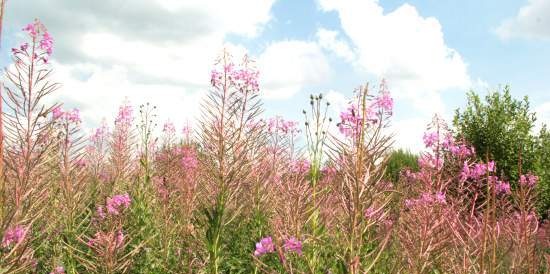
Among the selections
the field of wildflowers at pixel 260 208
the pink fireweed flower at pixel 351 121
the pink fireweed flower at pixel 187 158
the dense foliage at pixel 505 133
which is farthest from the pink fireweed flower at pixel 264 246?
the dense foliage at pixel 505 133

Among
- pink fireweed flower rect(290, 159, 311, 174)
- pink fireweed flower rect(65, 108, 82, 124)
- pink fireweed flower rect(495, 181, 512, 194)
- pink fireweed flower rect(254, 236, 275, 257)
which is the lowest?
pink fireweed flower rect(254, 236, 275, 257)

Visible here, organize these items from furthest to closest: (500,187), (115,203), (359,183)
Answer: (500,187) < (115,203) < (359,183)

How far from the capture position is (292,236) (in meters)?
2.96

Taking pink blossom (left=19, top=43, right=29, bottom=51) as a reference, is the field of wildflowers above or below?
below

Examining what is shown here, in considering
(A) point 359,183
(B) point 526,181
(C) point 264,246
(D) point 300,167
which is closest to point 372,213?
(A) point 359,183

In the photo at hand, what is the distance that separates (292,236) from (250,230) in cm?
257

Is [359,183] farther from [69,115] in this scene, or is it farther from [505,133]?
[505,133]

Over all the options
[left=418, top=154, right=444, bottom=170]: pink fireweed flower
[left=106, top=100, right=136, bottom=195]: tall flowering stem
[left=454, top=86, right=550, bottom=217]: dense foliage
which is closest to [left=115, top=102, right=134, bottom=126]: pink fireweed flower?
[left=106, top=100, right=136, bottom=195]: tall flowering stem

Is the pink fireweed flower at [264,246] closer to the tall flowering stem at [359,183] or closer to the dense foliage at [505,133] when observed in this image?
the tall flowering stem at [359,183]

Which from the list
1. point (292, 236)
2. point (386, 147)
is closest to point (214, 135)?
point (292, 236)

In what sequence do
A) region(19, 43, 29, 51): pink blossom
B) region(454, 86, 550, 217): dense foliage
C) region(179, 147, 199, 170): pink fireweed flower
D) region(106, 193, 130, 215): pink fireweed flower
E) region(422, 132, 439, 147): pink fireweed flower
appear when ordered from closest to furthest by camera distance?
region(19, 43, 29, 51): pink blossom
region(106, 193, 130, 215): pink fireweed flower
region(422, 132, 439, 147): pink fireweed flower
region(179, 147, 199, 170): pink fireweed flower
region(454, 86, 550, 217): dense foliage

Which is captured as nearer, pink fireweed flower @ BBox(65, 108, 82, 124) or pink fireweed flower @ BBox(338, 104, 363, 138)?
pink fireweed flower @ BBox(338, 104, 363, 138)

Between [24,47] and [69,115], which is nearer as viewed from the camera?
[24,47]

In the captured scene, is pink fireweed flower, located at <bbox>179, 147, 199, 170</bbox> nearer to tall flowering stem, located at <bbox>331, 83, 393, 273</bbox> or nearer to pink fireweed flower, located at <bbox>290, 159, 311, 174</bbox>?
pink fireweed flower, located at <bbox>290, 159, 311, 174</bbox>
